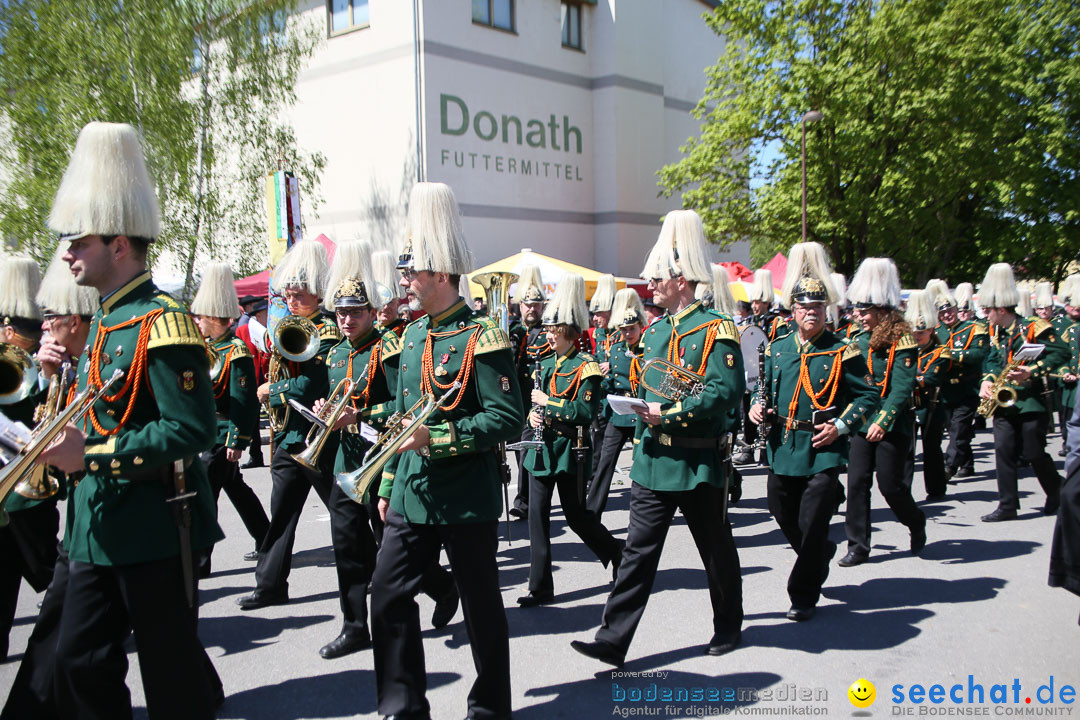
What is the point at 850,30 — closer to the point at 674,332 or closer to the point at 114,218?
the point at 674,332

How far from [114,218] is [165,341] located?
47 centimetres

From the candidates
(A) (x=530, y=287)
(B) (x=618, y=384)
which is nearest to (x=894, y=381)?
(B) (x=618, y=384)

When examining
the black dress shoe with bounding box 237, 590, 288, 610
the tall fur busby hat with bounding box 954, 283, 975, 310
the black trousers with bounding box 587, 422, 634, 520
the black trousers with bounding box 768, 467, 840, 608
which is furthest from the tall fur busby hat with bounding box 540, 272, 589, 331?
the tall fur busby hat with bounding box 954, 283, 975, 310

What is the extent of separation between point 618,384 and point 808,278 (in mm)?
3329

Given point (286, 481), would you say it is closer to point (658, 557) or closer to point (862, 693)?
point (658, 557)

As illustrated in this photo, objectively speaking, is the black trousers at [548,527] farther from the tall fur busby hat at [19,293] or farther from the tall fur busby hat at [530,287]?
the tall fur busby hat at [530,287]

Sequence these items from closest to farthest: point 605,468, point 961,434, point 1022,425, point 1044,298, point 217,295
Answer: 1. point 217,295
2. point 605,468
3. point 1022,425
4. point 961,434
5. point 1044,298

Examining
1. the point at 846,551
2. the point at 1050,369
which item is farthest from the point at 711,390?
the point at 1050,369

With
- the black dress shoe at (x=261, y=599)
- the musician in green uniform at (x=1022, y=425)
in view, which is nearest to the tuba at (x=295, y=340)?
the black dress shoe at (x=261, y=599)

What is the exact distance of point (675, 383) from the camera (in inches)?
189

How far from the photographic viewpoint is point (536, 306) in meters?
10.4

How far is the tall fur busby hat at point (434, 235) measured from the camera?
3961 mm

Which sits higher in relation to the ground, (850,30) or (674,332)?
(850,30)

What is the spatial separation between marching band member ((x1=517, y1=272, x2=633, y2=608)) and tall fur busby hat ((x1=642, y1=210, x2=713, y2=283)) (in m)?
1.59
